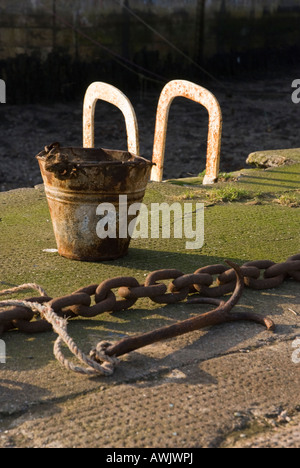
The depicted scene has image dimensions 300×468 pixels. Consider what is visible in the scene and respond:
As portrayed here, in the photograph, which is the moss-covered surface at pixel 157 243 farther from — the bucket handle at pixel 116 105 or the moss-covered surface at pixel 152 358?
the bucket handle at pixel 116 105

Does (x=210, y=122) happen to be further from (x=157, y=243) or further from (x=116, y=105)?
(x=157, y=243)

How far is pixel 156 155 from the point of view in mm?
6910

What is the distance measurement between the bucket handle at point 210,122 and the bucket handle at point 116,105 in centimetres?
40

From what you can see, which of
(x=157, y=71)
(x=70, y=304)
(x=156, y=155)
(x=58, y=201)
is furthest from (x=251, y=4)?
(x=70, y=304)

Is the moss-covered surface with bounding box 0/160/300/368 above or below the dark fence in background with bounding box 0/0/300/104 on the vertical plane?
below

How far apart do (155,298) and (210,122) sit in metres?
3.40

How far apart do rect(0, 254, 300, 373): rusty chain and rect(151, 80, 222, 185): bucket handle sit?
2766 millimetres

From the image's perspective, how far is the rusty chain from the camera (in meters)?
3.08

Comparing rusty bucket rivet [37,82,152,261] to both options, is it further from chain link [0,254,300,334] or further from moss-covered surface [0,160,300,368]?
chain link [0,254,300,334]

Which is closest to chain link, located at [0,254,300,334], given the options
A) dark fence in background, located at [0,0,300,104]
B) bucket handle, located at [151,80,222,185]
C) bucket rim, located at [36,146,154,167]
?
bucket rim, located at [36,146,154,167]

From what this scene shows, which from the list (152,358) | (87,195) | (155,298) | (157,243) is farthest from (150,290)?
(157,243)

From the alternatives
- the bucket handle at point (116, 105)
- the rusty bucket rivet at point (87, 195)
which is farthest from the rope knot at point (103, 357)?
the bucket handle at point (116, 105)

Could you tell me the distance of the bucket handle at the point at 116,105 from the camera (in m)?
6.40

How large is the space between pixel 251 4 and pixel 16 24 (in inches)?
229
